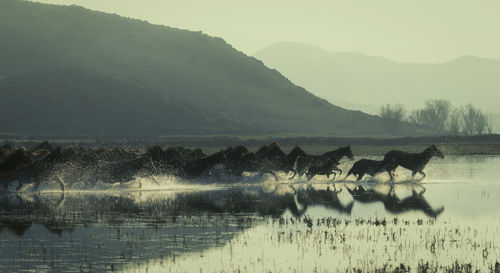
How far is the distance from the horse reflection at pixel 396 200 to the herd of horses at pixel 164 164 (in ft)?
9.78

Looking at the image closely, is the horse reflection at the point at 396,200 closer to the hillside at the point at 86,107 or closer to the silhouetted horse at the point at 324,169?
the silhouetted horse at the point at 324,169

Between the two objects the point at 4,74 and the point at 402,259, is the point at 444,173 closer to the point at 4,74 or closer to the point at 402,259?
the point at 402,259

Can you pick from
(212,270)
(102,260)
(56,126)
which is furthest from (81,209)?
(56,126)

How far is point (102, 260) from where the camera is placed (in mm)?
19328

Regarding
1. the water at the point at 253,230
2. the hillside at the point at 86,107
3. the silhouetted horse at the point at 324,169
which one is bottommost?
the water at the point at 253,230

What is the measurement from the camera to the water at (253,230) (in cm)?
1900

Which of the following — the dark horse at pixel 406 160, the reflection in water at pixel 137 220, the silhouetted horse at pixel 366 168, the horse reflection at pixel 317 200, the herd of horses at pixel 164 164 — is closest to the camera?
the reflection in water at pixel 137 220

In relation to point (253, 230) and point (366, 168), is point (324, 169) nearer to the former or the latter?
point (366, 168)

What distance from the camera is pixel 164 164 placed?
4281 cm

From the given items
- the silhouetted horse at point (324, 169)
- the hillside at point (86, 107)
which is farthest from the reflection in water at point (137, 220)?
the hillside at point (86, 107)

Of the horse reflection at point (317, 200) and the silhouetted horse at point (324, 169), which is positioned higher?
the silhouetted horse at point (324, 169)

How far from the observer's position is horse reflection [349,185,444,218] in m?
29.3

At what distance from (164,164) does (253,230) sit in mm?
19156

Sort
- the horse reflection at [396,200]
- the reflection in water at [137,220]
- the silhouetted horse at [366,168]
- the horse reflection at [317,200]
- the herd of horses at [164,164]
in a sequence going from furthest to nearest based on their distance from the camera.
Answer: the silhouetted horse at [366,168]
the herd of horses at [164,164]
the horse reflection at [317,200]
the horse reflection at [396,200]
the reflection in water at [137,220]
